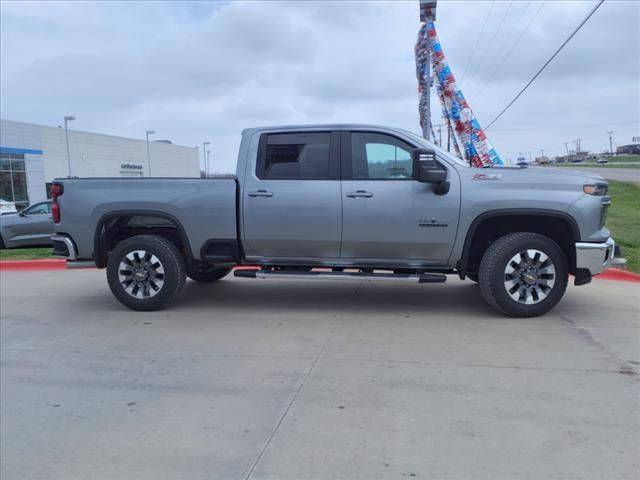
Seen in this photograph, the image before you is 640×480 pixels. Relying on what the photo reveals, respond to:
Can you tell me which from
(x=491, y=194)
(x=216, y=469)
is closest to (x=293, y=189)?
(x=491, y=194)

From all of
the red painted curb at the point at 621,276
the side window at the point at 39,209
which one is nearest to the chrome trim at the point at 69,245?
the red painted curb at the point at 621,276

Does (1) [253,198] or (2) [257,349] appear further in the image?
(1) [253,198]

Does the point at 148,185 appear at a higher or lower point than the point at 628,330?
higher

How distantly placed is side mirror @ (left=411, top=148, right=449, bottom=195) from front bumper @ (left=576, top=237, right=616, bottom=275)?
1513 mm

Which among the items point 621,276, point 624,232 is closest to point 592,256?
point 621,276

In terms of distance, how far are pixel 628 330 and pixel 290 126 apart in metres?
4.18

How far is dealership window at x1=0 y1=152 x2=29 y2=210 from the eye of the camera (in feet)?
119

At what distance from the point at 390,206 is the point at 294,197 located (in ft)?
3.47

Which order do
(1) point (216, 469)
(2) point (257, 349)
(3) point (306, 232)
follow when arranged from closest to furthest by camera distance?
(1) point (216, 469) < (2) point (257, 349) < (3) point (306, 232)

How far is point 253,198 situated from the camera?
19.9ft

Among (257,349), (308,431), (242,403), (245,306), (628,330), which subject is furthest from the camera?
(245,306)

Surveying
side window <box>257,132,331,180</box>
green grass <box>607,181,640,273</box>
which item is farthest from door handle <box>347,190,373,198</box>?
green grass <box>607,181,640,273</box>

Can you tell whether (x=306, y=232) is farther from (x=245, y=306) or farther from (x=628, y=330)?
(x=628, y=330)

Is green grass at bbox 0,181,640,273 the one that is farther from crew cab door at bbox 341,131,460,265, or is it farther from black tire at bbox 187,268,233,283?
black tire at bbox 187,268,233,283
